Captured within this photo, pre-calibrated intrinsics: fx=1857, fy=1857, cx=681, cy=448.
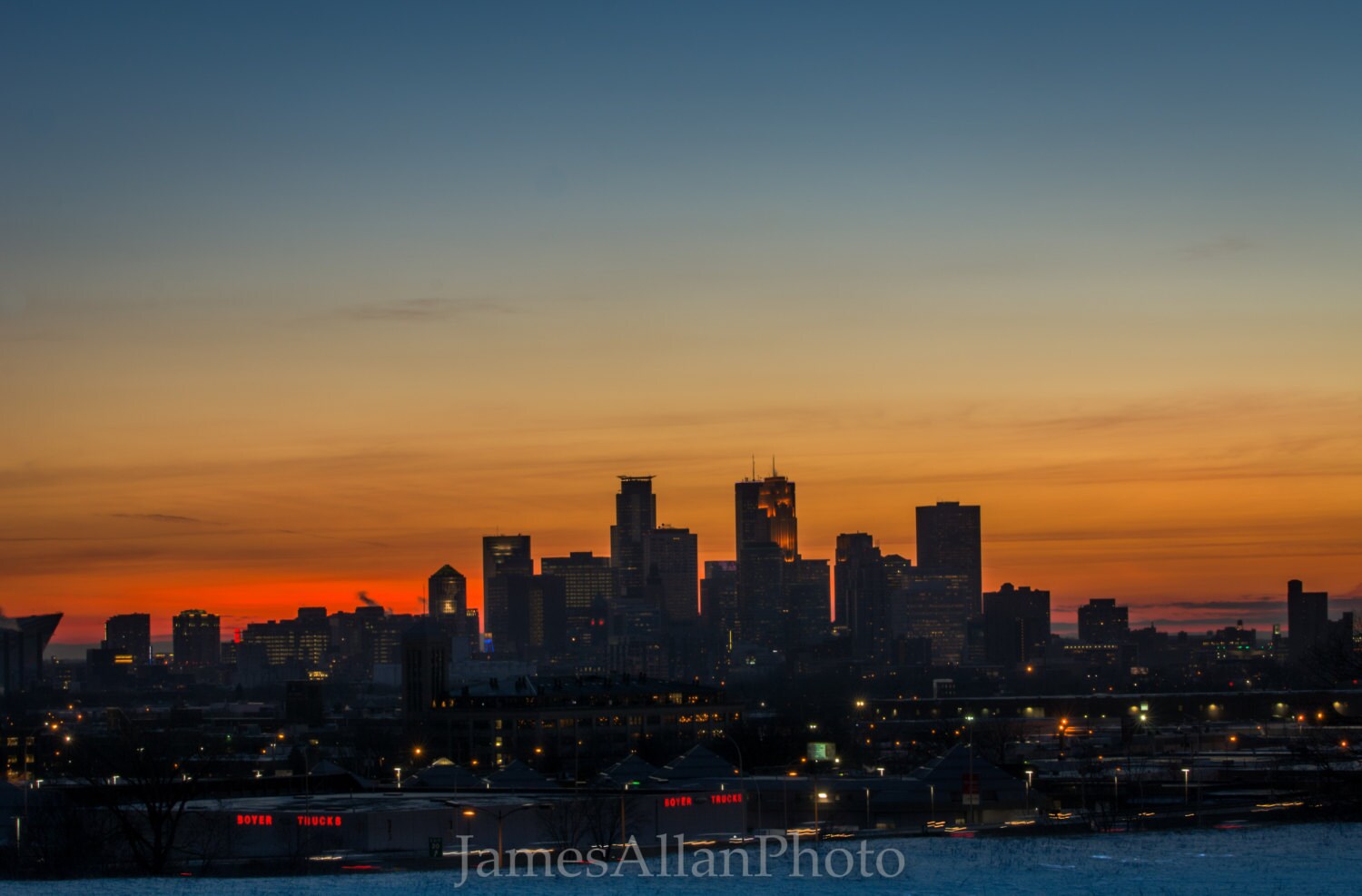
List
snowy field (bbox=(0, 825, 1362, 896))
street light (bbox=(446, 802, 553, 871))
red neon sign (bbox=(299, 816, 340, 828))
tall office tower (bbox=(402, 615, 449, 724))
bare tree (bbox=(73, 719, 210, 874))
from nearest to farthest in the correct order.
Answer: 1. snowy field (bbox=(0, 825, 1362, 896))
2. bare tree (bbox=(73, 719, 210, 874))
3. red neon sign (bbox=(299, 816, 340, 828))
4. street light (bbox=(446, 802, 553, 871))
5. tall office tower (bbox=(402, 615, 449, 724))

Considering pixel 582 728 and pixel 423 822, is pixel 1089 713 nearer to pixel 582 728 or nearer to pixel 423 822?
pixel 582 728

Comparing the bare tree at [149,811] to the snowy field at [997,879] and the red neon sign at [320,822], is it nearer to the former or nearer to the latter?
the red neon sign at [320,822]

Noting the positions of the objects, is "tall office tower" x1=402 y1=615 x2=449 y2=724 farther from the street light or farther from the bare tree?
the street light

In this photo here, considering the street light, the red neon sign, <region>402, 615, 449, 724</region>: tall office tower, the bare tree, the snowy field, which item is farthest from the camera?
<region>402, 615, 449, 724</region>: tall office tower

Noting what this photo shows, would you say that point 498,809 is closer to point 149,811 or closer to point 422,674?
point 149,811

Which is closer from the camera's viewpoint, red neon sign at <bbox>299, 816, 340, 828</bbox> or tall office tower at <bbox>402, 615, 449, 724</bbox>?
red neon sign at <bbox>299, 816, 340, 828</bbox>

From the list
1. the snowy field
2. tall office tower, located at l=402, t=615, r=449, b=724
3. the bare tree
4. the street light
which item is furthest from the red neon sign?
tall office tower, located at l=402, t=615, r=449, b=724

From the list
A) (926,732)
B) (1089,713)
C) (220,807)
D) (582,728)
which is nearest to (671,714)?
(582,728)

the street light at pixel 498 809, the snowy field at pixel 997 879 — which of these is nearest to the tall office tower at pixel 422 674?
the street light at pixel 498 809

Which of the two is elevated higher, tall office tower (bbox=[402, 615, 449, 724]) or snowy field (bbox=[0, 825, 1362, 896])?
snowy field (bbox=[0, 825, 1362, 896])
